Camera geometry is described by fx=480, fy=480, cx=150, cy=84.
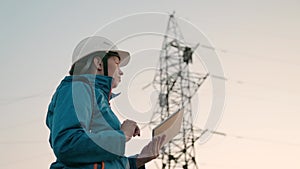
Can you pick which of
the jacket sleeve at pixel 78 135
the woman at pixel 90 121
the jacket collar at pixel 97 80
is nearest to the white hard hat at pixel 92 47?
the woman at pixel 90 121

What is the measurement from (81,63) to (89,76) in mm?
175

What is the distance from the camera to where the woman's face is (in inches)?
98.6

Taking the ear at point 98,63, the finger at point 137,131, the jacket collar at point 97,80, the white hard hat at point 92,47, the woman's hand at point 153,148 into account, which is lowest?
the woman's hand at point 153,148

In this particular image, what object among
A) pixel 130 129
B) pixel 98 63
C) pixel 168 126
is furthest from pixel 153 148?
pixel 98 63

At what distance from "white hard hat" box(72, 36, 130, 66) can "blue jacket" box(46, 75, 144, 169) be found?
240 mm

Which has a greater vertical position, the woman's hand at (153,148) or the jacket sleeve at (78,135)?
the jacket sleeve at (78,135)

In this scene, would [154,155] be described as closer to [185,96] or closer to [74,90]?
[74,90]

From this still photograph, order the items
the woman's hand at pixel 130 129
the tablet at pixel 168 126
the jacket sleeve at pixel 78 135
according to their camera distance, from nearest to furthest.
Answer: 1. the jacket sleeve at pixel 78 135
2. the woman's hand at pixel 130 129
3. the tablet at pixel 168 126

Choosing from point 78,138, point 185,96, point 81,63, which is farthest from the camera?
point 185,96

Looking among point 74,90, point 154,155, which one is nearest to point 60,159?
point 74,90

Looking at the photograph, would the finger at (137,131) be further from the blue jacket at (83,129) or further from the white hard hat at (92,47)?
Result: the white hard hat at (92,47)

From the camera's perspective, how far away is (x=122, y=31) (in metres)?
2.38

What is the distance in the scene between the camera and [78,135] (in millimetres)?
2109

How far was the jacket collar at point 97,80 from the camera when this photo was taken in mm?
2293
